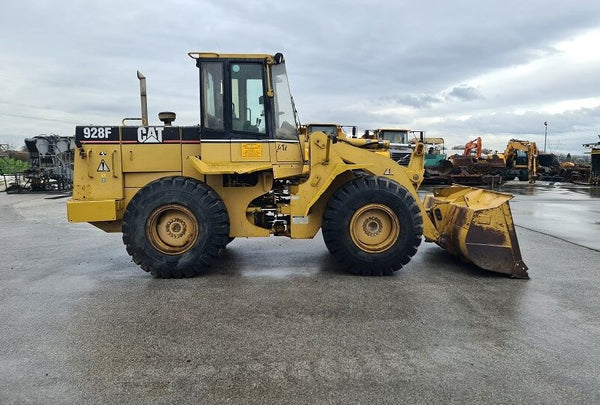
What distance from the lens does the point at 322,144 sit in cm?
565

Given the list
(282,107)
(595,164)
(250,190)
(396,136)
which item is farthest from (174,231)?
(595,164)

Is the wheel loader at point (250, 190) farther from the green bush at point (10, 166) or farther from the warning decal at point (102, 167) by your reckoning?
the green bush at point (10, 166)

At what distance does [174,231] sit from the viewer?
18.5ft

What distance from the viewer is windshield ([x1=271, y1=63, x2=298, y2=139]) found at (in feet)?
19.2

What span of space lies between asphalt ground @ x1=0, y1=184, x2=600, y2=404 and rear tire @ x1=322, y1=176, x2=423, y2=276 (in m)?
0.23

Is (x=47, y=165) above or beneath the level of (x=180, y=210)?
above

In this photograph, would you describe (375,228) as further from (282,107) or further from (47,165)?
(47,165)

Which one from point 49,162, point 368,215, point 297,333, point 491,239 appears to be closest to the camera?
point 297,333

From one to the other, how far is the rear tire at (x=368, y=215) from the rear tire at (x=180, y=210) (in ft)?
4.75

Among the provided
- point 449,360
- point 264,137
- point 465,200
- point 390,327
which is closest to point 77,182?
point 264,137

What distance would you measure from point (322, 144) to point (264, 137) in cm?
81

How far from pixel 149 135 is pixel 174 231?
1.41 metres

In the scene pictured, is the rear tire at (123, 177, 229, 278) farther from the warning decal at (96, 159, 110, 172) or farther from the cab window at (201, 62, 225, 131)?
the cab window at (201, 62, 225, 131)

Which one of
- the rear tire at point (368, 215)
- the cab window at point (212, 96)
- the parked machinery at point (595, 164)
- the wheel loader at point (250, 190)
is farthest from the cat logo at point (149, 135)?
the parked machinery at point (595, 164)
